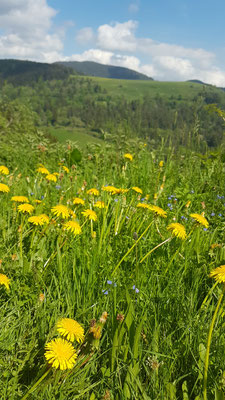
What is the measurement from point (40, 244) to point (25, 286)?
41 centimetres

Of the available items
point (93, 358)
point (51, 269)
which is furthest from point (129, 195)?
point (93, 358)

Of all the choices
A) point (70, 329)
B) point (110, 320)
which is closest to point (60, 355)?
point (70, 329)

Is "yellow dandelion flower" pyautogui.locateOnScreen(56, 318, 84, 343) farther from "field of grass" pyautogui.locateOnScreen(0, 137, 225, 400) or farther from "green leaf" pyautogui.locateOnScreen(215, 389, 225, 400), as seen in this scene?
"green leaf" pyautogui.locateOnScreen(215, 389, 225, 400)

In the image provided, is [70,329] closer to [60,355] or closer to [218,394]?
[60,355]

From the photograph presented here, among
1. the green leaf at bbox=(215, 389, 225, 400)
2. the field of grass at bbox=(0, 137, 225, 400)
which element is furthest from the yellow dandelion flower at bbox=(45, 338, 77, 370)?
the green leaf at bbox=(215, 389, 225, 400)

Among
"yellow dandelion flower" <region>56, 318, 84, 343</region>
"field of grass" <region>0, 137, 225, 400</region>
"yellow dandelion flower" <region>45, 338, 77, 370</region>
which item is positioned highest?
"yellow dandelion flower" <region>56, 318, 84, 343</region>

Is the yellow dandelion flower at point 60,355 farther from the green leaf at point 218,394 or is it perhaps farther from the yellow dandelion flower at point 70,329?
the green leaf at point 218,394

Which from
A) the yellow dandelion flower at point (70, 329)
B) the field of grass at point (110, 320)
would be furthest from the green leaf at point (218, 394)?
the yellow dandelion flower at point (70, 329)

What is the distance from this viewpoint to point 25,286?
1712 mm

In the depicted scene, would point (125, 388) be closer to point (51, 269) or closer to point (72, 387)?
point (72, 387)

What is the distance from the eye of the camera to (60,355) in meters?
1.01

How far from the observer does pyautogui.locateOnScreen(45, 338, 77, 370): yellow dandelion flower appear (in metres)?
1.00

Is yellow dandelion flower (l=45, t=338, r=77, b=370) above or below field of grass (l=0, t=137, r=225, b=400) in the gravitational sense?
above

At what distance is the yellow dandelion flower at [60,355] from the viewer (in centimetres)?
100
